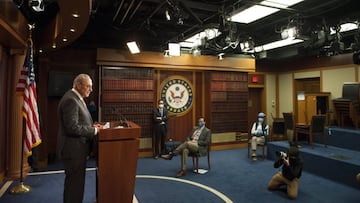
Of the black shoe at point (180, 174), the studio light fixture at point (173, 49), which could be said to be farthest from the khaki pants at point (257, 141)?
the studio light fixture at point (173, 49)

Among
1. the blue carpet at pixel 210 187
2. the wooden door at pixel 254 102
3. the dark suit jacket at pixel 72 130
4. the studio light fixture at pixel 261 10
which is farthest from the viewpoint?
the wooden door at pixel 254 102

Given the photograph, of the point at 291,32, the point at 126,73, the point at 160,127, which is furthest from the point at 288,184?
the point at 126,73

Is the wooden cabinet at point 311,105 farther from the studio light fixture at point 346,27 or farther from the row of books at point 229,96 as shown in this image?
the studio light fixture at point 346,27

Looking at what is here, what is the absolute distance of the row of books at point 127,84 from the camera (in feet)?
19.1

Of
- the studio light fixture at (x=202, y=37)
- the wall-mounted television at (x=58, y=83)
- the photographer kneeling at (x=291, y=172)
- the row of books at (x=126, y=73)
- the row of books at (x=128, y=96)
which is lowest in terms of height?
the photographer kneeling at (x=291, y=172)

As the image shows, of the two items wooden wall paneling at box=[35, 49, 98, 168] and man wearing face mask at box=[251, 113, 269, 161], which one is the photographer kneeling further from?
wooden wall paneling at box=[35, 49, 98, 168]

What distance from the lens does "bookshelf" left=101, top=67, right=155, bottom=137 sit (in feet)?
19.0

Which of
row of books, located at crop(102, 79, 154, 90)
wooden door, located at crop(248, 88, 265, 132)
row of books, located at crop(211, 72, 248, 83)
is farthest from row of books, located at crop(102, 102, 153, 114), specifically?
wooden door, located at crop(248, 88, 265, 132)

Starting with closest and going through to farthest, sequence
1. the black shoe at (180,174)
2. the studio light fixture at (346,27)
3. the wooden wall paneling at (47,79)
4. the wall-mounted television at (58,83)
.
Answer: the black shoe at (180,174) < the studio light fixture at (346,27) < the wooden wall paneling at (47,79) < the wall-mounted television at (58,83)

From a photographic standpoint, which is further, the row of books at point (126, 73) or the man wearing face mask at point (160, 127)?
the man wearing face mask at point (160, 127)

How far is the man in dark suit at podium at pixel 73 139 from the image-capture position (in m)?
2.44

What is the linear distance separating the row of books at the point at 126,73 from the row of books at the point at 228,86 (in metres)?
1.87

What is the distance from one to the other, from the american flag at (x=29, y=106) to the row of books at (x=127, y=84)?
85.1 inches

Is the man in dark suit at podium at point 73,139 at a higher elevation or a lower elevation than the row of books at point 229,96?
lower
